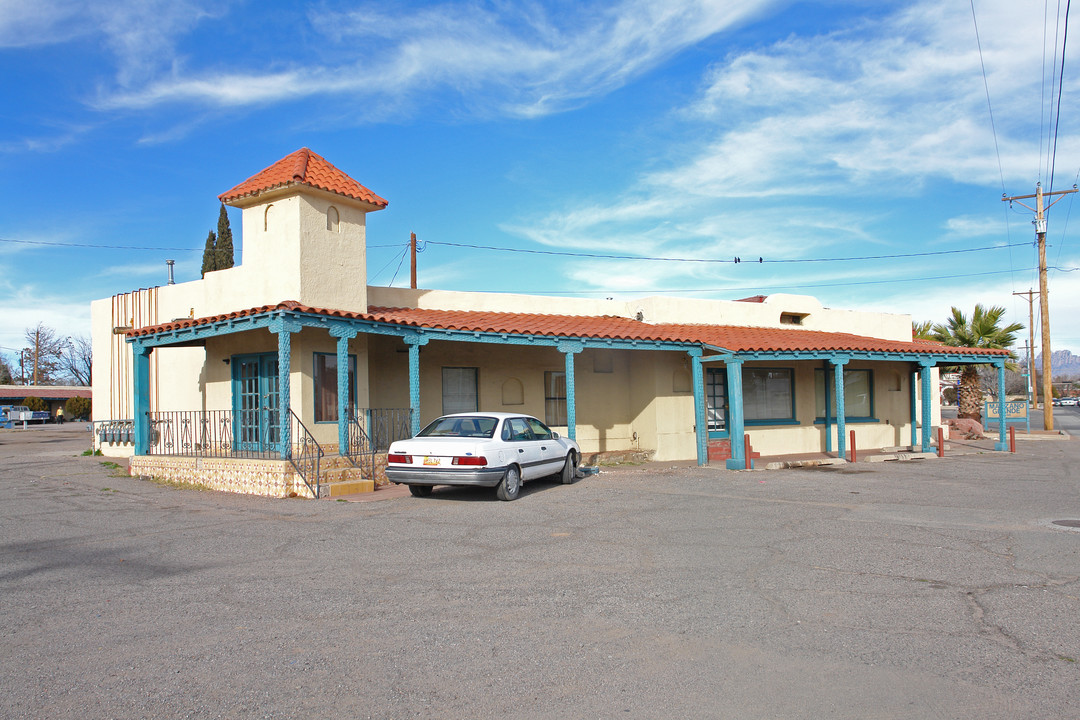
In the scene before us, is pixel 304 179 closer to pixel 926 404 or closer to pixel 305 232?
pixel 305 232

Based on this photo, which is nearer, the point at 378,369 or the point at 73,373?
the point at 378,369

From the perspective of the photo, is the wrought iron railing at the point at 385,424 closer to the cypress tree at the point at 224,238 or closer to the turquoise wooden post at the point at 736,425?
the turquoise wooden post at the point at 736,425

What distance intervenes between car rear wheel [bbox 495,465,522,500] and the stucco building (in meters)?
3.00

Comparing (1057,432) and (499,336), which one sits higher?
(499,336)

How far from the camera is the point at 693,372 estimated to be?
18.0 m

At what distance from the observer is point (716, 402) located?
19797mm

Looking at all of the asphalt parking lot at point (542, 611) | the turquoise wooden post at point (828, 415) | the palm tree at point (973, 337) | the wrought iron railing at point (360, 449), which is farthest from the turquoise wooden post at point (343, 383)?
the palm tree at point (973, 337)

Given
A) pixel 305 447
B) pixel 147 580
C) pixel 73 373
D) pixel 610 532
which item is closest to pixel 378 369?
pixel 305 447

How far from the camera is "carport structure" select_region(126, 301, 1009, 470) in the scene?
44.0 ft

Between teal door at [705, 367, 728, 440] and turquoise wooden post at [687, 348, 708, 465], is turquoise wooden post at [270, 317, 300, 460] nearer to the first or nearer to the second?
turquoise wooden post at [687, 348, 708, 465]

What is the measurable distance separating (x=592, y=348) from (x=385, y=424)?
5.21 m

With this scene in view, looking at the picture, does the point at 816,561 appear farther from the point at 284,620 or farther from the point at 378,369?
the point at 378,369

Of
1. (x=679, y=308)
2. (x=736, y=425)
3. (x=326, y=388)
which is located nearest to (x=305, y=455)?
(x=326, y=388)

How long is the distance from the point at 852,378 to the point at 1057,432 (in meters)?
14.6
